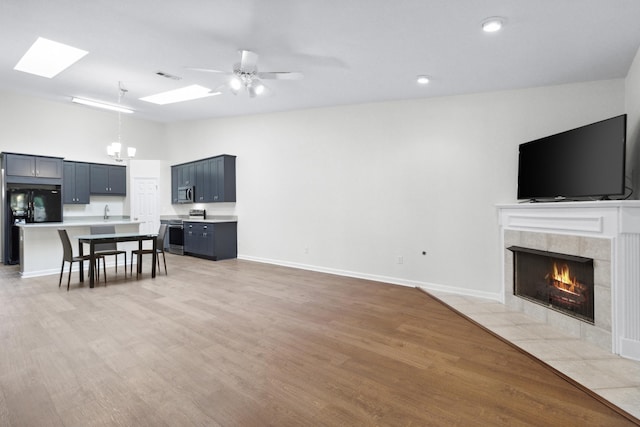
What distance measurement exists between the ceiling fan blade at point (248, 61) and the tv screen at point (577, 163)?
342cm

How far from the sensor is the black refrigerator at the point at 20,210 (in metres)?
6.11

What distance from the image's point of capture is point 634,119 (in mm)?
3121

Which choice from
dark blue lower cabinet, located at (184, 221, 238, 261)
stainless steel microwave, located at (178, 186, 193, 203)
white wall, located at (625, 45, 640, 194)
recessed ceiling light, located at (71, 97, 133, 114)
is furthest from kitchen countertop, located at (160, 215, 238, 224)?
white wall, located at (625, 45, 640, 194)

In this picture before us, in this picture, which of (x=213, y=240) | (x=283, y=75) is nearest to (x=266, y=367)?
(x=283, y=75)

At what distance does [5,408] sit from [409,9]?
4.05m

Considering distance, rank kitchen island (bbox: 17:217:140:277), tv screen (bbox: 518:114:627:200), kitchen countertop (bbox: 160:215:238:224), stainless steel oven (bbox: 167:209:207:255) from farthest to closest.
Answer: stainless steel oven (bbox: 167:209:207:255), kitchen countertop (bbox: 160:215:238:224), kitchen island (bbox: 17:217:140:277), tv screen (bbox: 518:114:627:200)

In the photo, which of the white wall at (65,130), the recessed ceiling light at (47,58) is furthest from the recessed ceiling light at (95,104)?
the white wall at (65,130)

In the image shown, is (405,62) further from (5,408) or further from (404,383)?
(5,408)

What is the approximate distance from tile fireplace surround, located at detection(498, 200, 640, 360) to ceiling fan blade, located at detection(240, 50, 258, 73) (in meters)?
3.50

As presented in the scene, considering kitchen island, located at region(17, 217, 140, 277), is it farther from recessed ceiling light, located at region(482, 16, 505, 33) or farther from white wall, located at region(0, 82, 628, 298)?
recessed ceiling light, located at region(482, 16, 505, 33)

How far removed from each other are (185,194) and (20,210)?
3172 millimetres

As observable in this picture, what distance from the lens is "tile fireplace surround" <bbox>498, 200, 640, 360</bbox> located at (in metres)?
2.47

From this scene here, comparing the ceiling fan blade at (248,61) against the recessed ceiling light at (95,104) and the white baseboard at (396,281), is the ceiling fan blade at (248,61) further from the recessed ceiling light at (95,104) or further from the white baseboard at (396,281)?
the recessed ceiling light at (95,104)

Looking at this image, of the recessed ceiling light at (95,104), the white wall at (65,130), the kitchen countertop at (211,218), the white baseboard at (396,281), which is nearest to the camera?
the white baseboard at (396,281)
